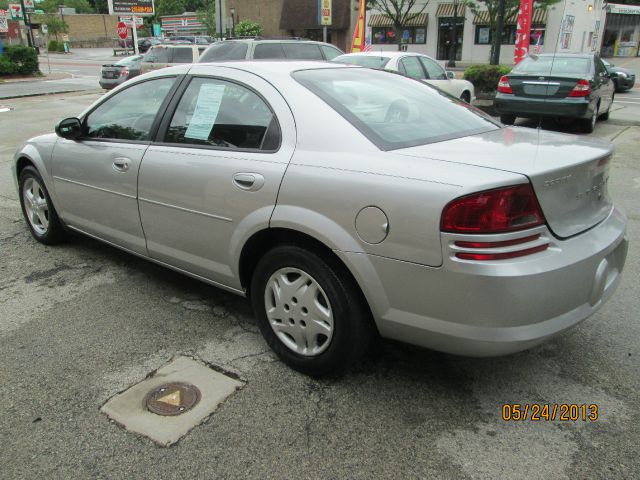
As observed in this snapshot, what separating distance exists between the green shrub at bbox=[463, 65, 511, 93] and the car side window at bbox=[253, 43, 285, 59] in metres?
6.21

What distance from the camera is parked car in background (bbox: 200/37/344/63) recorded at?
37.8 feet

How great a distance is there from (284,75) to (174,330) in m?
1.68

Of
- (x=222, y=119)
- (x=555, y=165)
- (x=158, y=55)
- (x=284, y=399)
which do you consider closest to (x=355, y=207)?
(x=555, y=165)

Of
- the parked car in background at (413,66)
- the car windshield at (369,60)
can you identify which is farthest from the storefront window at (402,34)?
the car windshield at (369,60)

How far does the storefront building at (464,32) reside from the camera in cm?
3681

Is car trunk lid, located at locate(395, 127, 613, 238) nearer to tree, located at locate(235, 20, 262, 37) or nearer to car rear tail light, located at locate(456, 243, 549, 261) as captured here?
car rear tail light, located at locate(456, 243, 549, 261)

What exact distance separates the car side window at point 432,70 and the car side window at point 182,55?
702 centimetres

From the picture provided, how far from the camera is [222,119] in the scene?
329 centimetres

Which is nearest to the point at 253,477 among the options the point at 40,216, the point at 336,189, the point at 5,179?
the point at 336,189

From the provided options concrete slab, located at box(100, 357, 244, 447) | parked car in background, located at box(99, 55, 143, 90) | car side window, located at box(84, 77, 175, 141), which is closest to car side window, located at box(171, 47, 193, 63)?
parked car in background, located at box(99, 55, 143, 90)

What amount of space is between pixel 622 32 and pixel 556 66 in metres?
49.6

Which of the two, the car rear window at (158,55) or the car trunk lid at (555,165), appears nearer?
the car trunk lid at (555,165)

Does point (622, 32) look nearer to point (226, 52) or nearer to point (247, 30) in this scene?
point (247, 30)

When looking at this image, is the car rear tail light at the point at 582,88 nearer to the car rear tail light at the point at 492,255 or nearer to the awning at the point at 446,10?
the car rear tail light at the point at 492,255
